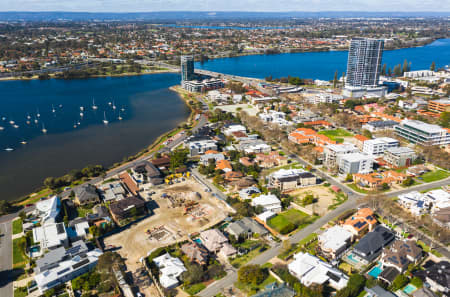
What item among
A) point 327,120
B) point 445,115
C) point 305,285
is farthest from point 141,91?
point 305,285

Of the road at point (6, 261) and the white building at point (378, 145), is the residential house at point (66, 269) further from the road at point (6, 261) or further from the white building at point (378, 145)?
the white building at point (378, 145)

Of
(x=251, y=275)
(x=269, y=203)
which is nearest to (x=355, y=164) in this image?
(x=269, y=203)

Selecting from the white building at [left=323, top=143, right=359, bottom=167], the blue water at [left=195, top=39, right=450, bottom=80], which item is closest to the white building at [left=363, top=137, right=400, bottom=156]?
the white building at [left=323, top=143, right=359, bottom=167]

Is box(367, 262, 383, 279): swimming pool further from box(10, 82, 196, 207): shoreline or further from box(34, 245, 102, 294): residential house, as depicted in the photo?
box(10, 82, 196, 207): shoreline

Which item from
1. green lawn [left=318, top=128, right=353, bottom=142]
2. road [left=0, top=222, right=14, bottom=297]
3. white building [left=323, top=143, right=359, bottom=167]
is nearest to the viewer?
road [left=0, top=222, right=14, bottom=297]

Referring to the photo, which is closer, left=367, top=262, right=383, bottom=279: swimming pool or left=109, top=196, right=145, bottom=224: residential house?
left=367, top=262, right=383, bottom=279: swimming pool

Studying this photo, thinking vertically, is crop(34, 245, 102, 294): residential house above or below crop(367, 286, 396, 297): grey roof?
below

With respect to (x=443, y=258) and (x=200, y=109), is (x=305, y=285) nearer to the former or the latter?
(x=443, y=258)
